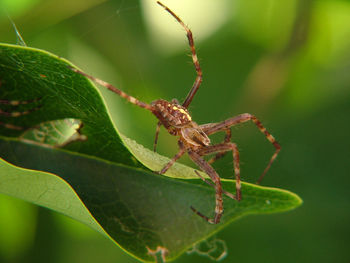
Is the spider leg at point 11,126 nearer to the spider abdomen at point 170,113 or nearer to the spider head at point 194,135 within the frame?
the spider abdomen at point 170,113

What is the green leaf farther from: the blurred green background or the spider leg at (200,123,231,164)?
the spider leg at (200,123,231,164)

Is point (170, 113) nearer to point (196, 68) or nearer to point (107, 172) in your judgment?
point (196, 68)

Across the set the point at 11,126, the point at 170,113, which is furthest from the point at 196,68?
the point at 11,126

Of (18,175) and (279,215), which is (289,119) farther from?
(18,175)

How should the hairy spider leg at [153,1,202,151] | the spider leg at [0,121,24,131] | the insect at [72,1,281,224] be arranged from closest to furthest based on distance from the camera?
the spider leg at [0,121,24,131] → the insect at [72,1,281,224] → the hairy spider leg at [153,1,202,151]

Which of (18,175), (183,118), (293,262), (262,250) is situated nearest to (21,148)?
(18,175)

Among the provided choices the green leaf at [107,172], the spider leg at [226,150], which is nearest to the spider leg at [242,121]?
the spider leg at [226,150]

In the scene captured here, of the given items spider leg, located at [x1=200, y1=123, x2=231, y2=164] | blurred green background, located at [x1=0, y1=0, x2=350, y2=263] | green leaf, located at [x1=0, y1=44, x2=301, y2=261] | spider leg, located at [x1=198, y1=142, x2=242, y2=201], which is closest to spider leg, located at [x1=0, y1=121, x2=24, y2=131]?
green leaf, located at [x1=0, y1=44, x2=301, y2=261]
